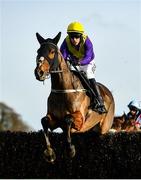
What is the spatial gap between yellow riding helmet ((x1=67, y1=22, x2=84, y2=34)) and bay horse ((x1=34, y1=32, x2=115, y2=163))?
0.45 meters

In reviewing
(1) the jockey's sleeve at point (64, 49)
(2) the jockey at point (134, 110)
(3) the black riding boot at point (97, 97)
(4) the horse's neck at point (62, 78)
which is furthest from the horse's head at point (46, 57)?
(2) the jockey at point (134, 110)

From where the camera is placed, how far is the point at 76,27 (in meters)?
13.2

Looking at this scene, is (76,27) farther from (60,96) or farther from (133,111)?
(133,111)

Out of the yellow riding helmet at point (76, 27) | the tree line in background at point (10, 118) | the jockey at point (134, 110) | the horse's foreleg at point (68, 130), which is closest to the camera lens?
the horse's foreleg at point (68, 130)

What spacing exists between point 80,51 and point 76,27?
64 centimetres

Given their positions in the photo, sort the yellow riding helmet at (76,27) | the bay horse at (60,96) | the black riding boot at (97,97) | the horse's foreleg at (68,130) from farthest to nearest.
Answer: the black riding boot at (97,97), the yellow riding helmet at (76,27), the horse's foreleg at (68,130), the bay horse at (60,96)

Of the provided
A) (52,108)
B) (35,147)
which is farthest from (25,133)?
(52,108)

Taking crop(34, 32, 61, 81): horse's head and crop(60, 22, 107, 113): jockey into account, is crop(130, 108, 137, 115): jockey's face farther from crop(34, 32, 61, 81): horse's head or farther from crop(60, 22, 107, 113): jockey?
crop(34, 32, 61, 81): horse's head

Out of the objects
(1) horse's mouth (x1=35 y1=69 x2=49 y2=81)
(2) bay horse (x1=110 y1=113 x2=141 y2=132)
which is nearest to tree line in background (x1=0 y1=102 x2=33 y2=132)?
(2) bay horse (x1=110 y1=113 x2=141 y2=132)

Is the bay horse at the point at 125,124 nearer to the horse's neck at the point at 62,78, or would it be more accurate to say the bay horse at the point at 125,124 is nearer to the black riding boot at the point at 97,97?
the black riding boot at the point at 97,97

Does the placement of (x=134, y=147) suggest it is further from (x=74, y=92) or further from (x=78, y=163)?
(x=74, y=92)

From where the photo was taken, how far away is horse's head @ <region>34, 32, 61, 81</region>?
12320mm

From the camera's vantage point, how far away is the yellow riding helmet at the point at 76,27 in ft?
43.4

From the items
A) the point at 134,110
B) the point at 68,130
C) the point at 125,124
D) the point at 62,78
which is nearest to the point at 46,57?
the point at 62,78
